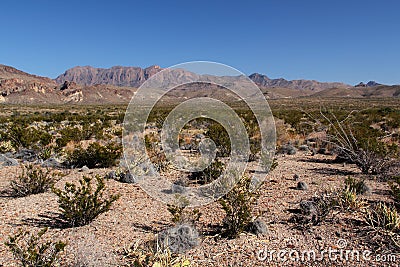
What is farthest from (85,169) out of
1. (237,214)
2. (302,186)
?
(302,186)

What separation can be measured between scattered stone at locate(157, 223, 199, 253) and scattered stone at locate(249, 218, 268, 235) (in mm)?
928

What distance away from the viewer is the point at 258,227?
14.9 feet

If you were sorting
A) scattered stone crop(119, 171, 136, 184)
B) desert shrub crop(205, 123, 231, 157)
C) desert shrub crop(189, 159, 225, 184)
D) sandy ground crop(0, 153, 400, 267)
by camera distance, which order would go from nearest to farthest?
sandy ground crop(0, 153, 400, 267)
scattered stone crop(119, 171, 136, 184)
desert shrub crop(189, 159, 225, 184)
desert shrub crop(205, 123, 231, 157)

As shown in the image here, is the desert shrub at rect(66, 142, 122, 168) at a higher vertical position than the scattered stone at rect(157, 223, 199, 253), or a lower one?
higher

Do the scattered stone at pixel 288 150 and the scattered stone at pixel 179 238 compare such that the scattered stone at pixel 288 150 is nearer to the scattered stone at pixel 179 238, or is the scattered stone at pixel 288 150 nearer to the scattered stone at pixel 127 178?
the scattered stone at pixel 127 178

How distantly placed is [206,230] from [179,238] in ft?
2.48

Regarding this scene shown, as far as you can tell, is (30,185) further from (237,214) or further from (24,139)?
(24,139)

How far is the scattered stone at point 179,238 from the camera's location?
13.3ft

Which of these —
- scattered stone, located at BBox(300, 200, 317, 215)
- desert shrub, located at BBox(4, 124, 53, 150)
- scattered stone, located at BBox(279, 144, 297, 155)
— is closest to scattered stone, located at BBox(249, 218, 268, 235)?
scattered stone, located at BBox(300, 200, 317, 215)

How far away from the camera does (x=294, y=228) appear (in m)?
4.66

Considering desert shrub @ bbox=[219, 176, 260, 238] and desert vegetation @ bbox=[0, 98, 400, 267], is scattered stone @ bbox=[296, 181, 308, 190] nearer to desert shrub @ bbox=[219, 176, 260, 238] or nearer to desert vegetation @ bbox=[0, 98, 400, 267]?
desert vegetation @ bbox=[0, 98, 400, 267]

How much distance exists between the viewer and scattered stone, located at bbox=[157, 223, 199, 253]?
13.3 ft

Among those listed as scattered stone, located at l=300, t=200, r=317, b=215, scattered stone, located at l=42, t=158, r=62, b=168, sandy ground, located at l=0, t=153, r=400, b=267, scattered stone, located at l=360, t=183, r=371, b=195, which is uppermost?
scattered stone, located at l=360, t=183, r=371, b=195

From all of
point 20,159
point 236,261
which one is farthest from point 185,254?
point 20,159
